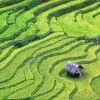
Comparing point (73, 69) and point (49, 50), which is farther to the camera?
point (49, 50)

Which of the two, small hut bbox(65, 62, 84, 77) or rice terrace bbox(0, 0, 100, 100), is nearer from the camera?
rice terrace bbox(0, 0, 100, 100)

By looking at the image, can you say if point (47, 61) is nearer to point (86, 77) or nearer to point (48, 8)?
point (86, 77)

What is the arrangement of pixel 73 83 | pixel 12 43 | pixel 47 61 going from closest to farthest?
pixel 73 83 < pixel 47 61 < pixel 12 43

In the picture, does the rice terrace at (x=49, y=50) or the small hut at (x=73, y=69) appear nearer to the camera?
the rice terrace at (x=49, y=50)

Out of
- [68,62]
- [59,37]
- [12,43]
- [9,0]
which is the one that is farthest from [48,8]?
[68,62]

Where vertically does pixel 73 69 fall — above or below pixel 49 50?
below
